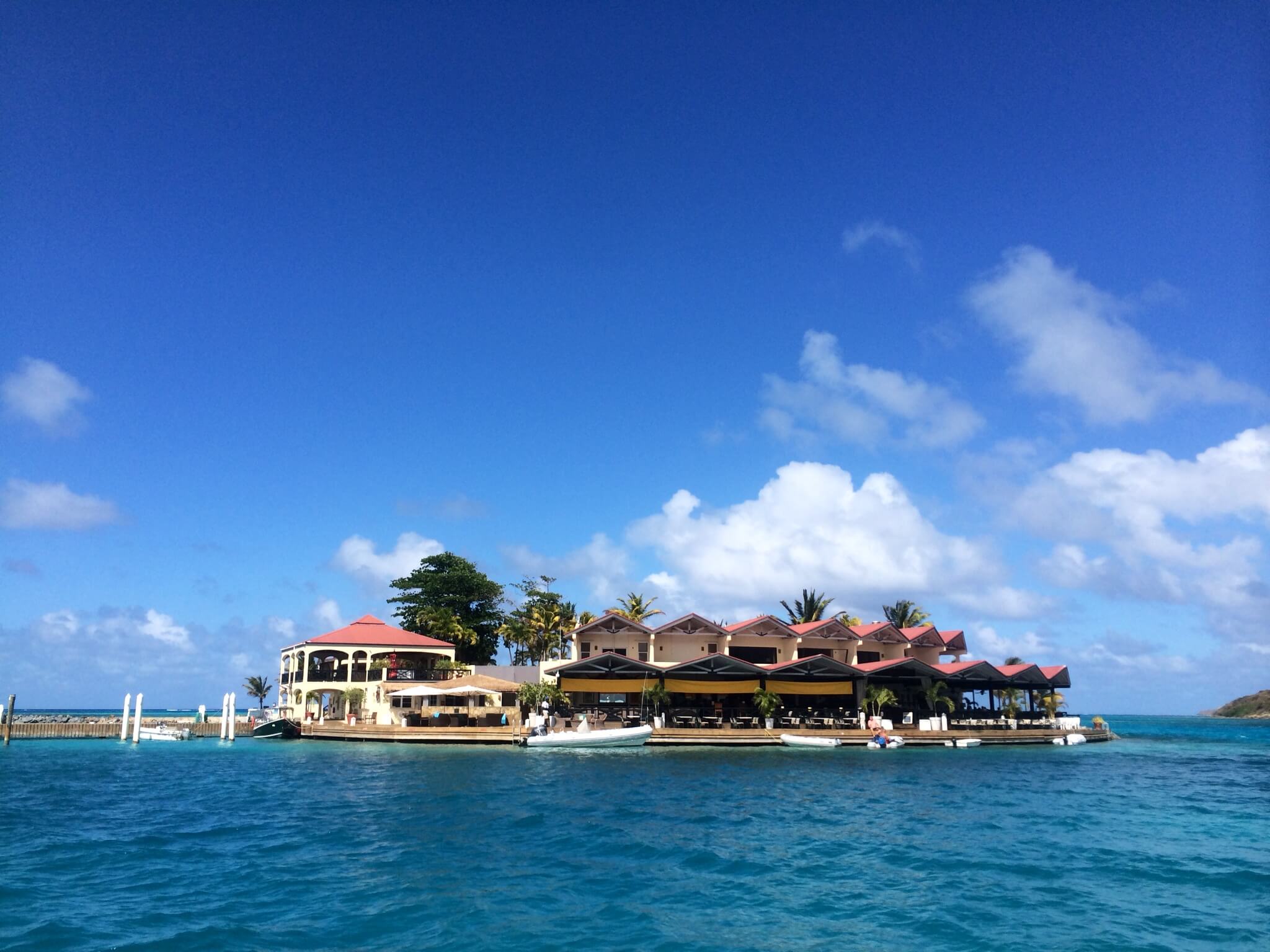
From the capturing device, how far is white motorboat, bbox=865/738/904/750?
1885 inches

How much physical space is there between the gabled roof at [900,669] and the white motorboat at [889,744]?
5.98 metres

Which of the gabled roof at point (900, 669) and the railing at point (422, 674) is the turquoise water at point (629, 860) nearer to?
the gabled roof at point (900, 669)

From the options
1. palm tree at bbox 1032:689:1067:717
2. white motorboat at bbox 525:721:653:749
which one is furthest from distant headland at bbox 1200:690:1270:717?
white motorboat at bbox 525:721:653:749

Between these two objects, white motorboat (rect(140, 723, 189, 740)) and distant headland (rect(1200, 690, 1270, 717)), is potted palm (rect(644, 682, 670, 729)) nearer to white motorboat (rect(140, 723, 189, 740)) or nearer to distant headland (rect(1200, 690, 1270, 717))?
white motorboat (rect(140, 723, 189, 740))

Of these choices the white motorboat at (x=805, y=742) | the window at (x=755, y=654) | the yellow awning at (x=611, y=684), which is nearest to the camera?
the white motorboat at (x=805, y=742)

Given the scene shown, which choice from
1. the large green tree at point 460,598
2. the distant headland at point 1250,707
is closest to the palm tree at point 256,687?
the large green tree at point 460,598

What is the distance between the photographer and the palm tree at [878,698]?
174ft

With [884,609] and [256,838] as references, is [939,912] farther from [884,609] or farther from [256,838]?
[884,609]

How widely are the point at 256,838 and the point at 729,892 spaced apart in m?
12.3

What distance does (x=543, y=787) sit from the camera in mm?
29781

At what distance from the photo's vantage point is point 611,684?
5228cm

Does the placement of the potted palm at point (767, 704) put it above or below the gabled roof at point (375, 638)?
below

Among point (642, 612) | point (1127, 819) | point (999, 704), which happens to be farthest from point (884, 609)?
point (1127, 819)

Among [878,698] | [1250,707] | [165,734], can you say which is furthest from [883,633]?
[1250,707]
